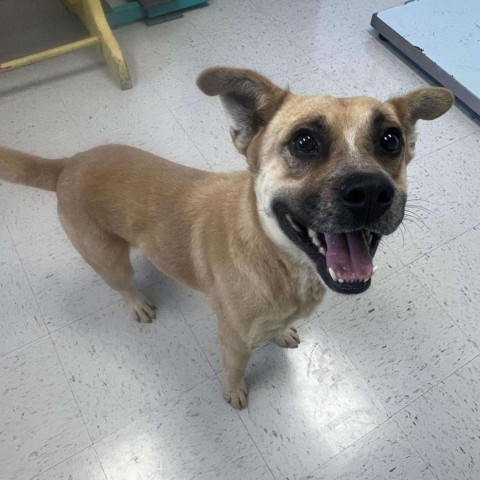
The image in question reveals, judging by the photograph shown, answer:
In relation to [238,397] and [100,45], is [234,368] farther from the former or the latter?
[100,45]

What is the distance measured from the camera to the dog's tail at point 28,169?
1.46m

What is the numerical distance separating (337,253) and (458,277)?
121cm

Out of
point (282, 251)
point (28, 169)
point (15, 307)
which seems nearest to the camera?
point (282, 251)

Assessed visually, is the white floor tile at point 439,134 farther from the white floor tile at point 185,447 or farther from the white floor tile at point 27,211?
the white floor tile at point 27,211

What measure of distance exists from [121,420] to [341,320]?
1054 millimetres

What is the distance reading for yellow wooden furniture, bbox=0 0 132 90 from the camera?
2590 mm

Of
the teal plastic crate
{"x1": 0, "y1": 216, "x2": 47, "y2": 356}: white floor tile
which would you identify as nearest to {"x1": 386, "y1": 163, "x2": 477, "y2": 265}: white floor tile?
{"x1": 0, "y1": 216, "x2": 47, "y2": 356}: white floor tile

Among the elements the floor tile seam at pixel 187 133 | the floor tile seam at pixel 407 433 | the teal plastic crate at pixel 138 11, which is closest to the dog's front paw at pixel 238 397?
the floor tile seam at pixel 407 433

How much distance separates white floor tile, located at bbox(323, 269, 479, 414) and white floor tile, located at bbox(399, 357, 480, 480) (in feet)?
0.15

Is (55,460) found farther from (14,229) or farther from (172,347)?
(14,229)

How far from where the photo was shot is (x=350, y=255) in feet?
3.85

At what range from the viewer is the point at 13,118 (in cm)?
263

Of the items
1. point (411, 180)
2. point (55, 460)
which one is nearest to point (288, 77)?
→ point (411, 180)

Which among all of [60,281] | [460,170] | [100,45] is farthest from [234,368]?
[100,45]
